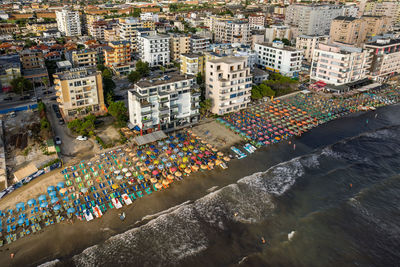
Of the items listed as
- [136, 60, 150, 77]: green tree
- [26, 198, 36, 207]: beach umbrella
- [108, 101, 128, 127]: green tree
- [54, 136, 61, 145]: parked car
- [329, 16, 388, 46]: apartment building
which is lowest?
[26, 198, 36, 207]: beach umbrella

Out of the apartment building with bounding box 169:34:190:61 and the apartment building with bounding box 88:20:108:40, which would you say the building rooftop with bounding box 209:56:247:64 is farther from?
the apartment building with bounding box 88:20:108:40

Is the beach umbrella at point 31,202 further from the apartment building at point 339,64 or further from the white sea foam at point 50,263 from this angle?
the apartment building at point 339,64

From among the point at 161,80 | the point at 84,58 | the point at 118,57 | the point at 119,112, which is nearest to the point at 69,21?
the point at 84,58

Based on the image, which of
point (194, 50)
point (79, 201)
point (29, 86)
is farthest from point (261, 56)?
point (79, 201)

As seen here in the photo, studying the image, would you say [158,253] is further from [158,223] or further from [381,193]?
[381,193]

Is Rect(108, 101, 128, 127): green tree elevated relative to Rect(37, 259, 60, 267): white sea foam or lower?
elevated

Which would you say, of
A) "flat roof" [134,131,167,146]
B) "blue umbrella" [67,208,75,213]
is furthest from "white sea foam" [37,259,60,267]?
"flat roof" [134,131,167,146]
